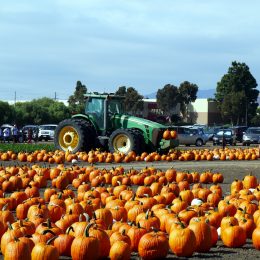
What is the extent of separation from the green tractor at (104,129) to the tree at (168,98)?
3384 inches

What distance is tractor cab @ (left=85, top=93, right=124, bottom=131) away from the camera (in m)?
27.7

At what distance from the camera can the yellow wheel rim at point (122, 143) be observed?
26.3m

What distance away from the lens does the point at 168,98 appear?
376ft

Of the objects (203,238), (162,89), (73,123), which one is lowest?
(203,238)

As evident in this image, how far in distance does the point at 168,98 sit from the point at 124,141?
291ft

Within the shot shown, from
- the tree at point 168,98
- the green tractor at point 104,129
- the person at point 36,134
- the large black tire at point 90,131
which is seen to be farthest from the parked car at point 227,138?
the tree at point 168,98

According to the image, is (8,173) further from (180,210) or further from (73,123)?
(73,123)

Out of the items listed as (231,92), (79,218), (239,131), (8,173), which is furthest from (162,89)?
(79,218)

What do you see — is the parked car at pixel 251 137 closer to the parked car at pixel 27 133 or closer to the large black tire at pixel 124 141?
the parked car at pixel 27 133

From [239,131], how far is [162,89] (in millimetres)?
58837

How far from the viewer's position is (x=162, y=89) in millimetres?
115938

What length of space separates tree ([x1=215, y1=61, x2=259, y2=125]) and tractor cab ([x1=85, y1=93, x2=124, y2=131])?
7114 cm

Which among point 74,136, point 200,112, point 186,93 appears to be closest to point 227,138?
point 74,136

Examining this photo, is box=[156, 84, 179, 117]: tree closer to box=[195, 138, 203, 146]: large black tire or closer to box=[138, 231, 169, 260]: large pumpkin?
box=[195, 138, 203, 146]: large black tire
